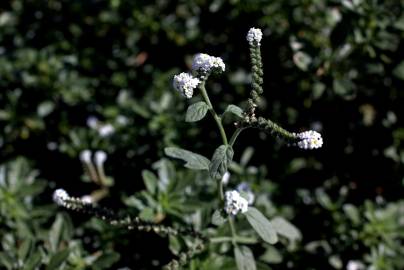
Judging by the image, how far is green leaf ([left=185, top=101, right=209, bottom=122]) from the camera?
2000 mm

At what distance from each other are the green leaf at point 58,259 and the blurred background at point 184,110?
0.15 metres

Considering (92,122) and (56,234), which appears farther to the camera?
(92,122)

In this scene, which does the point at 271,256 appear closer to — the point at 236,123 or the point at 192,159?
the point at 192,159

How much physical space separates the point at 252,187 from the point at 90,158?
44.5 inches

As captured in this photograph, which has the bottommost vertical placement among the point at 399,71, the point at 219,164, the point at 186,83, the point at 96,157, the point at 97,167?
the point at 97,167

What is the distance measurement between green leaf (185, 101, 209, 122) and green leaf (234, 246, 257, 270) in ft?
2.77

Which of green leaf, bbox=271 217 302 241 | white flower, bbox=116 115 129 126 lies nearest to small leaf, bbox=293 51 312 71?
green leaf, bbox=271 217 302 241

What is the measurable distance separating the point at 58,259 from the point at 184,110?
1.44m

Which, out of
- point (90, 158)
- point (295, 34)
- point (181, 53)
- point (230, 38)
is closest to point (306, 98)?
point (295, 34)

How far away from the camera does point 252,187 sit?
3.31m

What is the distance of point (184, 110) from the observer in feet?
12.1

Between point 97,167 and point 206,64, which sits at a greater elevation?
point 206,64

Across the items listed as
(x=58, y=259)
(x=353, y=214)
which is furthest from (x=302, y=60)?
(x=58, y=259)

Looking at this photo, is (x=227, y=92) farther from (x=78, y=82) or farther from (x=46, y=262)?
(x=46, y=262)
